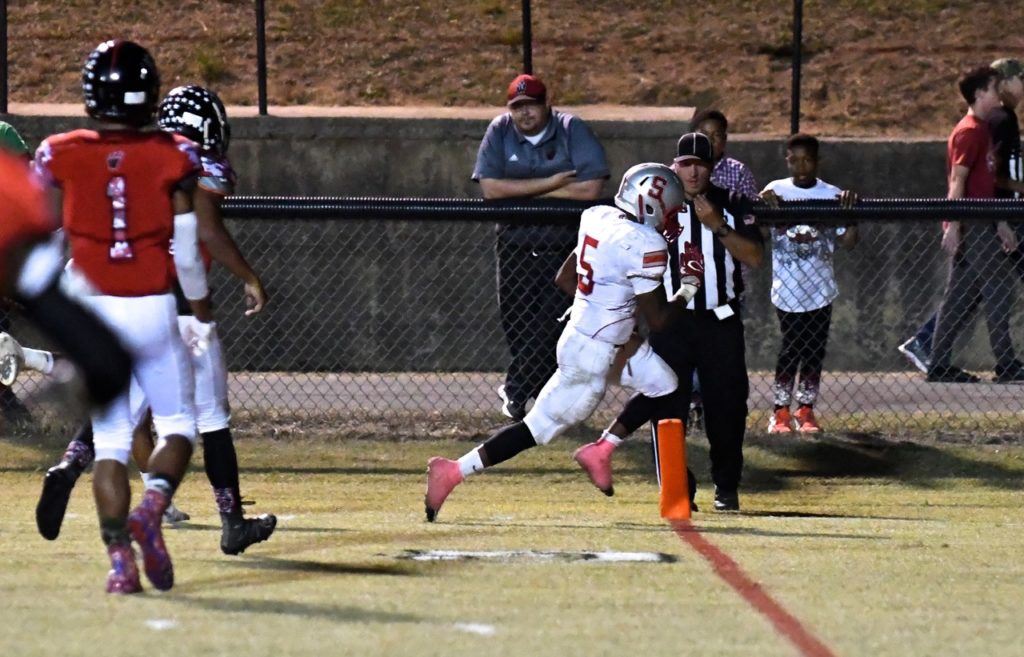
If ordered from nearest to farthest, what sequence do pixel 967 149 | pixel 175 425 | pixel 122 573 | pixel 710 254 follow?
pixel 122 573 < pixel 175 425 < pixel 710 254 < pixel 967 149

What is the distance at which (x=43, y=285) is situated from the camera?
17.8 ft

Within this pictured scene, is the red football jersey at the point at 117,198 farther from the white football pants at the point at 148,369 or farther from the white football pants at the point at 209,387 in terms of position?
the white football pants at the point at 209,387

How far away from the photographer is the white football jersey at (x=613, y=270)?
25.5ft

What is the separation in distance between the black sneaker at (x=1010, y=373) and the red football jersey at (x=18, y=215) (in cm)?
702

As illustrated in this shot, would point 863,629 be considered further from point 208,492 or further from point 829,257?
point 829,257

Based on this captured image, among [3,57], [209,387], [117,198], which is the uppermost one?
[3,57]

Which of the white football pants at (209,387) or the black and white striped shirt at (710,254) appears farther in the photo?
the black and white striped shirt at (710,254)

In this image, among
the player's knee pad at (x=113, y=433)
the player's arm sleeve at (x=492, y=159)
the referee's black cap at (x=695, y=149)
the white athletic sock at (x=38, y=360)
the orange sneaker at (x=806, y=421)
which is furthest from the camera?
the orange sneaker at (x=806, y=421)

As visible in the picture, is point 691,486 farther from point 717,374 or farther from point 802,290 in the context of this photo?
point 802,290

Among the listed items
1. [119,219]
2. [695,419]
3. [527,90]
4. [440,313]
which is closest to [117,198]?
[119,219]

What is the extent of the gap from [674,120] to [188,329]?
6247 mm

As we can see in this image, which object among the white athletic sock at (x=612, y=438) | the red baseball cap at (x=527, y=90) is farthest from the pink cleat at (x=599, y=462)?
the red baseball cap at (x=527, y=90)

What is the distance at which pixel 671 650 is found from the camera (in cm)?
499

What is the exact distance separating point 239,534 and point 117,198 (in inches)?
58.6
